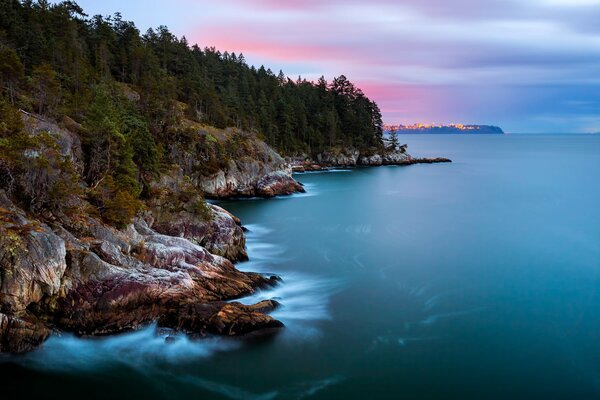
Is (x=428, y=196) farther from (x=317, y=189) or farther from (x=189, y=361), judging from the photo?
(x=189, y=361)

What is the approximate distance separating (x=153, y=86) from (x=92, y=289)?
39.3 metres

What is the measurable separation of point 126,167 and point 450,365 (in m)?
18.4

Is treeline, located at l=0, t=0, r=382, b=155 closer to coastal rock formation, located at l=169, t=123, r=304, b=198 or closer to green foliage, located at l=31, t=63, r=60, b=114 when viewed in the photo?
green foliage, located at l=31, t=63, r=60, b=114

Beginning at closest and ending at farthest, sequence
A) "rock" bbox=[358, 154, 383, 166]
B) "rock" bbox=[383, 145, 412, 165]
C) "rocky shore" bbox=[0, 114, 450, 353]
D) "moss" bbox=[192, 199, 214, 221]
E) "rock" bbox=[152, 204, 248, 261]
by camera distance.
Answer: "rocky shore" bbox=[0, 114, 450, 353]
"rock" bbox=[152, 204, 248, 261]
"moss" bbox=[192, 199, 214, 221]
"rock" bbox=[358, 154, 383, 166]
"rock" bbox=[383, 145, 412, 165]

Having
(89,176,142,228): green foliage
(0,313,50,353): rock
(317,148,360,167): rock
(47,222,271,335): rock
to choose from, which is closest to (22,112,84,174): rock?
(89,176,142,228): green foliage

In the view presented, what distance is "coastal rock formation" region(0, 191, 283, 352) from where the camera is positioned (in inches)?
613

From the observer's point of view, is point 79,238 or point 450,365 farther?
point 79,238

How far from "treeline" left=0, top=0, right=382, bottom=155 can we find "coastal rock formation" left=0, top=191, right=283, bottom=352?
846 cm

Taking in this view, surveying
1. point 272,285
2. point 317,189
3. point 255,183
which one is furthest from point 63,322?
point 317,189

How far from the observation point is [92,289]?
17109mm

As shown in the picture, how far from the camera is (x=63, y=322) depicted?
54.0 ft

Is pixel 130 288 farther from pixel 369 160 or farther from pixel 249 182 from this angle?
pixel 369 160

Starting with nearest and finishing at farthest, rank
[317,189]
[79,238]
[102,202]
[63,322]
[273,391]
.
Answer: [273,391] → [63,322] → [79,238] → [102,202] → [317,189]

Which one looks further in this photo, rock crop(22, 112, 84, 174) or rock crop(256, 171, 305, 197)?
rock crop(256, 171, 305, 197)
